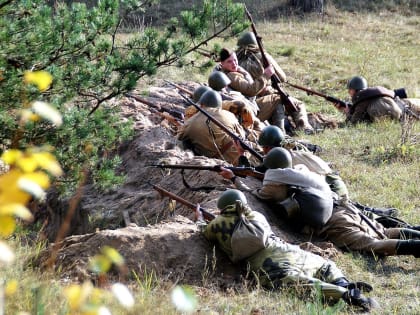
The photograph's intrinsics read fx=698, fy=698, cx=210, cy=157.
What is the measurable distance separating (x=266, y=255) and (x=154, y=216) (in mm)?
2506

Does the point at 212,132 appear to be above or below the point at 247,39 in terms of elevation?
below

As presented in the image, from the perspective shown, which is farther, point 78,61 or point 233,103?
point 233,103

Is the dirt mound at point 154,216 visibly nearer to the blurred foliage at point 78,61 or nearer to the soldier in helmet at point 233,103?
the blurred foliage at point 78,61

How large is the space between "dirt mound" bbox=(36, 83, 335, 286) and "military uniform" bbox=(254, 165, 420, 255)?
0.90ft

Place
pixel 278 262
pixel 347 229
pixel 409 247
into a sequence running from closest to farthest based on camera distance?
pixel 278 262
pixel 409 247
pixel 347 229

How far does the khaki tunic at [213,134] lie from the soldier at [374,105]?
374 centimetres

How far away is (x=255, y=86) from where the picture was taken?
39.3 feet

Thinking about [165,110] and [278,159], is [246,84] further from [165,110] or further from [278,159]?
[278,159]

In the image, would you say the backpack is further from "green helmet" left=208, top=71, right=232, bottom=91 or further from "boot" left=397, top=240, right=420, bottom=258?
"green helmet" left=208, top=71, right=232, bottom=91

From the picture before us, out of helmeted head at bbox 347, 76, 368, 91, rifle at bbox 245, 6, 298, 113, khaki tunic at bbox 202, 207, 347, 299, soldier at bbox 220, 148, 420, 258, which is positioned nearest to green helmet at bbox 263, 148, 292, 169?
soldier at bbox 220, 148, 420, 258

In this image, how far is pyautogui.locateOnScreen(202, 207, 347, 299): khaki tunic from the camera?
5.53 m

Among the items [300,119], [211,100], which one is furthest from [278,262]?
[300,119]

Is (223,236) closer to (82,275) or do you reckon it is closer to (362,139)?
(82,275)

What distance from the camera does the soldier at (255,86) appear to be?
1173 centimetres
